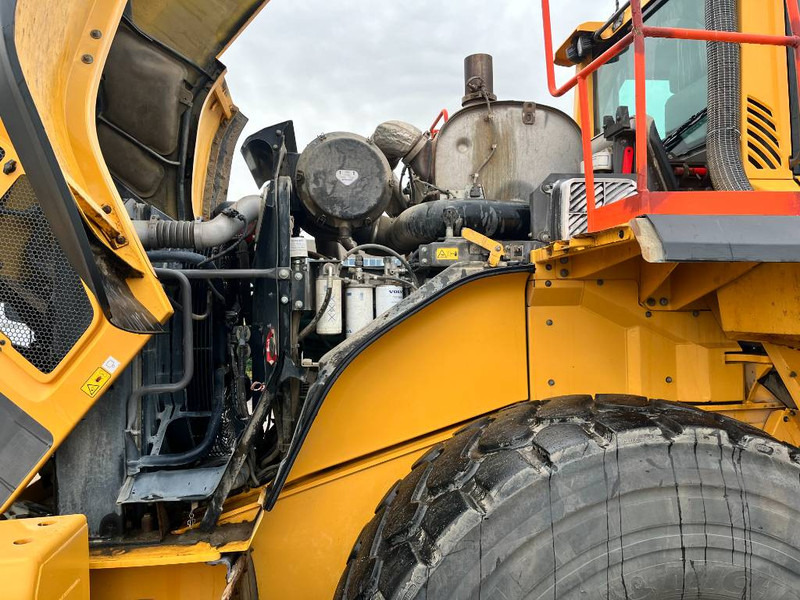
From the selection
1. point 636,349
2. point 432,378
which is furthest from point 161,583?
point 636,349

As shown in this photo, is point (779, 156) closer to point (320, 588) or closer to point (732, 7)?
point (732, 7)

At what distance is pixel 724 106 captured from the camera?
1.88 meters

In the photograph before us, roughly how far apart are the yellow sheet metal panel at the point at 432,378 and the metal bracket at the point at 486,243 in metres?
0.26

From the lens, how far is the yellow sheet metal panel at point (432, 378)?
2.13m

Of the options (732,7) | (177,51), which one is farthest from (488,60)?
(177,51)

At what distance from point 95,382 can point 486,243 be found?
5.15 ft

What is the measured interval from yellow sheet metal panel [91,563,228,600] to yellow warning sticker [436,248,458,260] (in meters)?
1.48

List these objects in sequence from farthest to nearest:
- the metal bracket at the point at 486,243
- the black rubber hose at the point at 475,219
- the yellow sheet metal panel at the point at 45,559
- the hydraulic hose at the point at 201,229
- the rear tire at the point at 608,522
→ 1. the black rubber hose at the point at 475,219
2. the metal bracket at the point at 486,243
3. the hydraulic hose at the point at 201,229
4. the rear tire at the point at 608,522
5. the yellow sheet metal panel at the point at 45,559

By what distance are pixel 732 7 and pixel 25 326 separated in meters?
2.53

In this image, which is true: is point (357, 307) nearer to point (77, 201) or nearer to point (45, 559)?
point (77, 201)

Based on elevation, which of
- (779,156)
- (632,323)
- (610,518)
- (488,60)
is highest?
(488,60)

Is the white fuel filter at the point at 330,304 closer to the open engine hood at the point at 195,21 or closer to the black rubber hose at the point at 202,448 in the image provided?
the black rubber hose at the point at 202,448

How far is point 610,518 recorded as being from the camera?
4.99 ft

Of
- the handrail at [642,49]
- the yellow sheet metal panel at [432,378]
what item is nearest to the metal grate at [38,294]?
the yellow sheet metal panel at [432,378]
